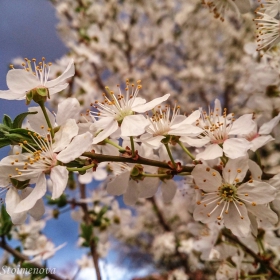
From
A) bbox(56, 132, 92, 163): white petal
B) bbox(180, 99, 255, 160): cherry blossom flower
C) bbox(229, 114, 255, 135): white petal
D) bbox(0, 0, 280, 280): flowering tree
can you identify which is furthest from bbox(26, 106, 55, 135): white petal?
bbox(229, 114, 255, 135): white petal

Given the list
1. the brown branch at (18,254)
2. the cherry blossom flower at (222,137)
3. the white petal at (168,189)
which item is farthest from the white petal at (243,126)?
the brown branch at (18,254)

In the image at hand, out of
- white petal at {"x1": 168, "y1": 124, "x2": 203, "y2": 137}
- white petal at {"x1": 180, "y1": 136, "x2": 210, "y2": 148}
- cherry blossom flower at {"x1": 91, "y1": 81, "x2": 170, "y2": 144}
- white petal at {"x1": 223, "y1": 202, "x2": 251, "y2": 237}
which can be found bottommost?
white petal at {"x1": 223, "y1": 202, "x2": 251, "y2": 237}

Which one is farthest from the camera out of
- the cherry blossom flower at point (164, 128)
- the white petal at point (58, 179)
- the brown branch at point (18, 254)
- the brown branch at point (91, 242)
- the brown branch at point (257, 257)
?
the brown branch at point (91, 242)

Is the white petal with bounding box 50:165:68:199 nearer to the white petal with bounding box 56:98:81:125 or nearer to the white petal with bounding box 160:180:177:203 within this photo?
the white petal with bounding box 56:98:81:125

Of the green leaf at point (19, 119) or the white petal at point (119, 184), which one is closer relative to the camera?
the green leaf at point (19, 119)

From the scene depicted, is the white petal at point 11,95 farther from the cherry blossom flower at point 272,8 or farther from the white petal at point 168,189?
the cherry blossom flower at point 272,8

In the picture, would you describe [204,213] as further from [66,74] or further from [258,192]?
[66,74]

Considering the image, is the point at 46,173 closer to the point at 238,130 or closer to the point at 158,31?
the point at 238,130

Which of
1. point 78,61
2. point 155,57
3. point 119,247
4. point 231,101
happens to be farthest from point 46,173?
point 119,247
